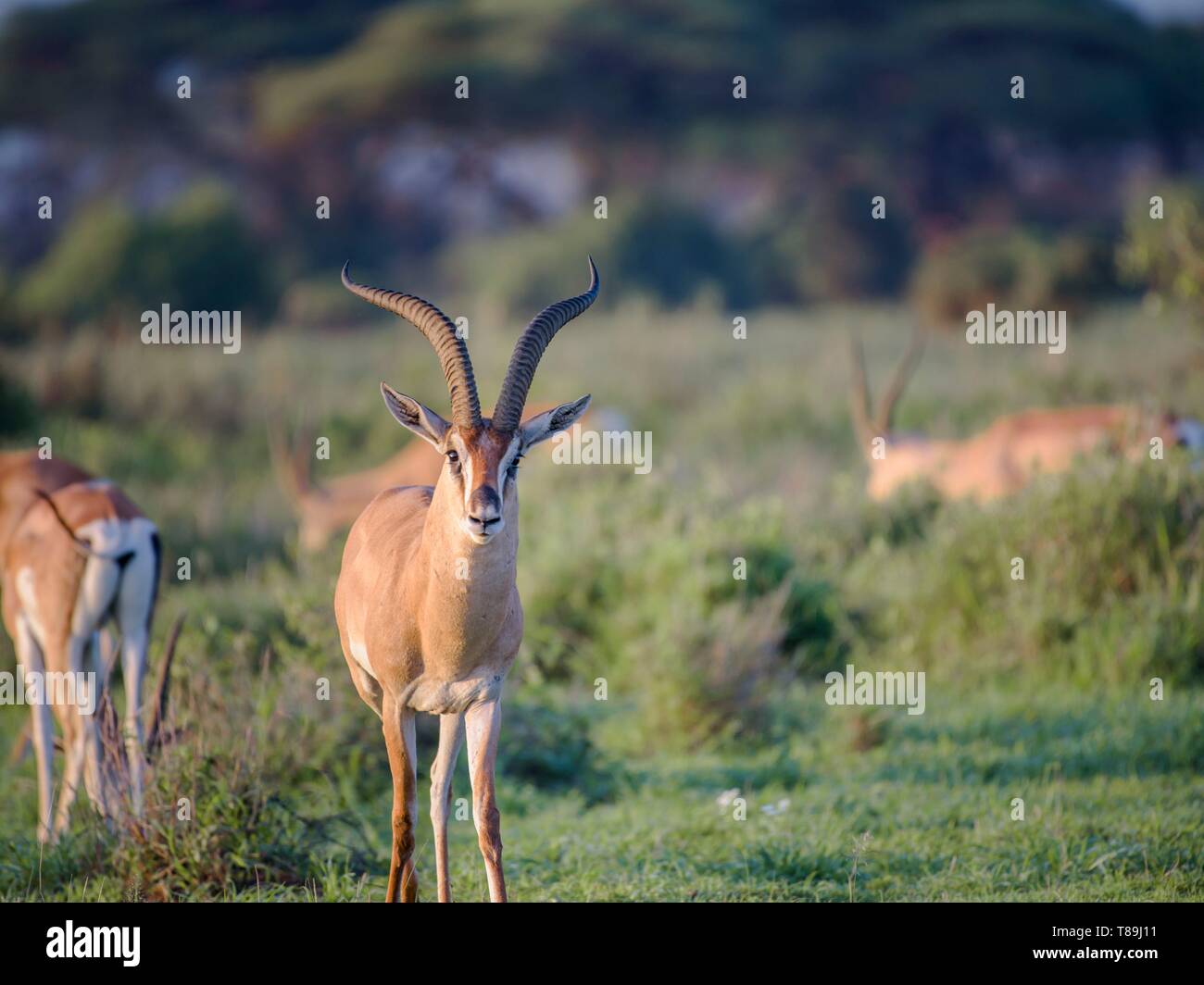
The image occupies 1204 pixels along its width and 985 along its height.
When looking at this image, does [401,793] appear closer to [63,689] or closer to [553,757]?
[553,757]

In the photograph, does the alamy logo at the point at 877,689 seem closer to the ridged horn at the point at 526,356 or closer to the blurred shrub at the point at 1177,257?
the ridged horn at the point at 526,356

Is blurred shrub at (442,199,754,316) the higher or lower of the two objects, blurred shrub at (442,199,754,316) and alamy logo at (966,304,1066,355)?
the higher

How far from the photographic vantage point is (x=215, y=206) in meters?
25.9

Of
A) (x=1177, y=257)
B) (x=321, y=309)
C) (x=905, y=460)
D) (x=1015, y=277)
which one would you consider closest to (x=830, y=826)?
(x=905, y=460)

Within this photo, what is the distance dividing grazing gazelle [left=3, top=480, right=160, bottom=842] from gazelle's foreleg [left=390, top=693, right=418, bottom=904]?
2.19 meters

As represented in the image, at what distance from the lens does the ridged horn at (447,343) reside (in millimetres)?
4566

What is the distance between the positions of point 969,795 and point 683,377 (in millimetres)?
11442

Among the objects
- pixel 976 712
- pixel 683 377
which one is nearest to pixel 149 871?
pixel 976 712

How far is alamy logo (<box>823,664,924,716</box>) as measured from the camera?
7801 millimetres

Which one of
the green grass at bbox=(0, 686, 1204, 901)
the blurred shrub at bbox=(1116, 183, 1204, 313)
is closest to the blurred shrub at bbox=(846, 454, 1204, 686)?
the green grass at bbox=(0, 686, 1204, 901)

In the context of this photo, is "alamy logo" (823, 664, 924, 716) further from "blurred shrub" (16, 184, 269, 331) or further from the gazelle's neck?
"blurred shrub" (16, 184, 269, 331)

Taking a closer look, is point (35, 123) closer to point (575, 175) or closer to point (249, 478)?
point (575, 175)

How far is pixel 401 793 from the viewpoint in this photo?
483 cm

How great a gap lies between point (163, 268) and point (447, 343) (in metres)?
21.9
